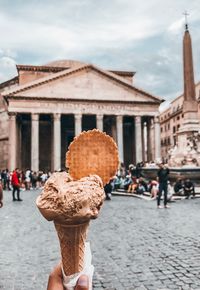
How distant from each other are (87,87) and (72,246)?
35.9 metres

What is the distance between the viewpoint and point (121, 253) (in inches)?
215

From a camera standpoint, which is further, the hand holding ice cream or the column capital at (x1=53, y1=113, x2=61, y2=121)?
the column capital at (x1=53, y1=113, x2=61, y2=121)

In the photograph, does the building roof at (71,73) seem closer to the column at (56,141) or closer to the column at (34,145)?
the column at (34,145)

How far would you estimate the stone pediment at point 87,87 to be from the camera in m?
36.1

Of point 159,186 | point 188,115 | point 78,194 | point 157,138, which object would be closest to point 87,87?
point 157,138

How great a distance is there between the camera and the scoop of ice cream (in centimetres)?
175

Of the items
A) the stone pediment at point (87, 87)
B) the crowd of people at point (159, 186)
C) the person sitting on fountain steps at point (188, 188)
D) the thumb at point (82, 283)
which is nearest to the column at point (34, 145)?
the stone pediment at point (87, 87)

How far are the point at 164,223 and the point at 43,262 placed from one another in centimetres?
411

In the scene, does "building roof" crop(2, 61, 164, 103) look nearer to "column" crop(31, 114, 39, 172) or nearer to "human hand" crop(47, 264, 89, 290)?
"column" crop(31, 114, 39, 172)

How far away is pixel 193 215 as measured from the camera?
9.95 meters

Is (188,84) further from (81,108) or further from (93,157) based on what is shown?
(81,108)

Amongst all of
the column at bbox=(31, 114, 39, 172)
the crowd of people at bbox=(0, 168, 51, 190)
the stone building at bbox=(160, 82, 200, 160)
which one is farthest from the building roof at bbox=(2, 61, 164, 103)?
the stone building at bbox=(160, 82, 200, 160)

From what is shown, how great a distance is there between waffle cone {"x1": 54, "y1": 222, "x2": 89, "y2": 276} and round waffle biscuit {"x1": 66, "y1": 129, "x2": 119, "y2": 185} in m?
0.39

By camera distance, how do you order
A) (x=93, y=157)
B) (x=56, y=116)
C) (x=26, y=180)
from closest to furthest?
(x=93, y=157) → (x=26, y=180) → (x=56, y=116)
